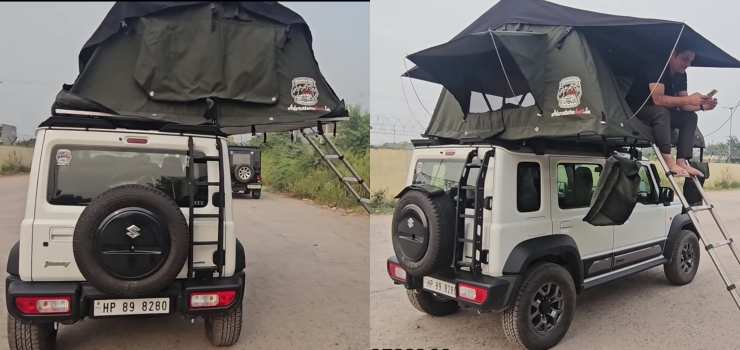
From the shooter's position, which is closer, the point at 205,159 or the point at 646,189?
the point at 205,159

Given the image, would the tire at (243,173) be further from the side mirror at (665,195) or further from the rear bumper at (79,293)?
the side mirror at (665,195)

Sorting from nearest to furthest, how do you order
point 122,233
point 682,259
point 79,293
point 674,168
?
point 122,233
point 79,293
point 674,168
point 682,259

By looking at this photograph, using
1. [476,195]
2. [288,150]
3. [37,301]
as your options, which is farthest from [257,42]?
[288,150]

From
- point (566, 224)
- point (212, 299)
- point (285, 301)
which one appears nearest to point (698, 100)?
point (566, 224)

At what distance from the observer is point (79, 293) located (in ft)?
10.6

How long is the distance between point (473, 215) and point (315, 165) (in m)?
12.8

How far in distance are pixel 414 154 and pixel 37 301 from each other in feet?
9.99

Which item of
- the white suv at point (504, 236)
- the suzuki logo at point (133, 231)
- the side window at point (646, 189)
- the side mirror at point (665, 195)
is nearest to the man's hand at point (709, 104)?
the white suv at point (504, 236)

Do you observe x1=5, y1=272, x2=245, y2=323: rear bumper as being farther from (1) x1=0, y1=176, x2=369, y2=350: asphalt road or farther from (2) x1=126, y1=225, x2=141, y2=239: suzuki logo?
(1) x1=0, y1=176, x2=369, y2=350: asphalt road

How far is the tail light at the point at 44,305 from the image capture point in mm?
3145

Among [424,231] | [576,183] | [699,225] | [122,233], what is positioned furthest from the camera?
[576,183]

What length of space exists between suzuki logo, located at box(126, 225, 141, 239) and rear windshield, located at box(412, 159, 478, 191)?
2332mm

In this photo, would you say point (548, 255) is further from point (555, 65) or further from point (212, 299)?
point (212, 299)

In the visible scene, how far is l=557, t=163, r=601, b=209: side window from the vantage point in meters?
4.28
